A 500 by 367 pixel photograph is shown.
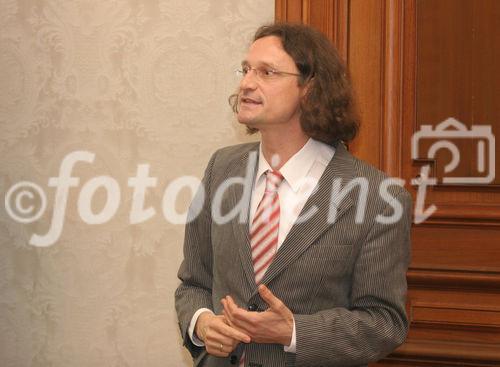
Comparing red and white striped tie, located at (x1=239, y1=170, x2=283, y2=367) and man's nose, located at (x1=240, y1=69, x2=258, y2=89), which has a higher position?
man's nose, located at (x1=240, y1=69, x2=258, y2=89)

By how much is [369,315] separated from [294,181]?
1.22 ft

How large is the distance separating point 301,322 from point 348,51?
1118mm

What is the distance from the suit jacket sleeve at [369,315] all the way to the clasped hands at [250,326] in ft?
0.13

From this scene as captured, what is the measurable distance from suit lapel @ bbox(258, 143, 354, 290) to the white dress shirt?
3 centimetres

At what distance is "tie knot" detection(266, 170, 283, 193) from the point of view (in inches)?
72.0

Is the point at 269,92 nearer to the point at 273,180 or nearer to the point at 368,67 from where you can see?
the point at 273,180

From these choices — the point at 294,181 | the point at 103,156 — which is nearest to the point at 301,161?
the point at 294,181

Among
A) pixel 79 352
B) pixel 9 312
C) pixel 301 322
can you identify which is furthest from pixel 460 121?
pixel 9 312

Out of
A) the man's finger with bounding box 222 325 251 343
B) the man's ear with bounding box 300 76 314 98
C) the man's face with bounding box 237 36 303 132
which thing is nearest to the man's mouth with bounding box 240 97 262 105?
the man's face with bounding box 237 36 303 132

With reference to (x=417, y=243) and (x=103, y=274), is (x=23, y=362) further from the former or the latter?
(x=417, y=243)

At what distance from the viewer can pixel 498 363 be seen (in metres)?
2.32

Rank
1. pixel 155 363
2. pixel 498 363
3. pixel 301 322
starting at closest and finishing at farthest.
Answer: pixel 301 322 → pixel 498 363 → pixel 155 363

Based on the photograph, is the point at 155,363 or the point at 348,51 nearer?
the point at 348,51

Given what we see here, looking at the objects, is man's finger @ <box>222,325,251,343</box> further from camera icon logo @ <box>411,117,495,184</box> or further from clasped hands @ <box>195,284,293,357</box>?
camera icon logo @ <box>411,117,495,184</box>
